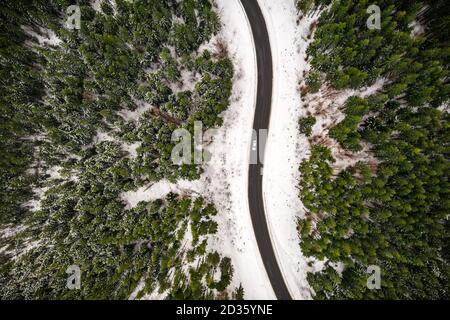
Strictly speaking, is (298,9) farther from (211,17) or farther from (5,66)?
(5,66)

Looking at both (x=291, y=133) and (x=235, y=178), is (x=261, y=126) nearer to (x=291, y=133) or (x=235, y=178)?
(x=291, y=133)

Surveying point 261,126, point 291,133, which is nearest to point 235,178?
point 261,126

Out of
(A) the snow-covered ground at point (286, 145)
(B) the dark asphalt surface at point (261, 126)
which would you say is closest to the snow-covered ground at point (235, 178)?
(B) the dark asphalt surface at point (261, 126)

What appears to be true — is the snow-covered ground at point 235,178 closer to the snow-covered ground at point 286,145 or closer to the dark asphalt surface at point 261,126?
the dark asphalt surface at point 261,126

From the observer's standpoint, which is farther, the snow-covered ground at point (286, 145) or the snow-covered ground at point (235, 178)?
the snow-covered ground at point (235, 178)

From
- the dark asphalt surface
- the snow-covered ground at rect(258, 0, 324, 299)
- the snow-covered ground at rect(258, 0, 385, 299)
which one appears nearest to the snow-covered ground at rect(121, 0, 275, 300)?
the dark asphalt surface

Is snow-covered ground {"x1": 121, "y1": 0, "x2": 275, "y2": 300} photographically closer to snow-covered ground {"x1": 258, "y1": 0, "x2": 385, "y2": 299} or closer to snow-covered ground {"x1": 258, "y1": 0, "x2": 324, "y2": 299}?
snow-covered ground {"x1": 258, "y1": 0, "x2": 324, "y2": 299}
